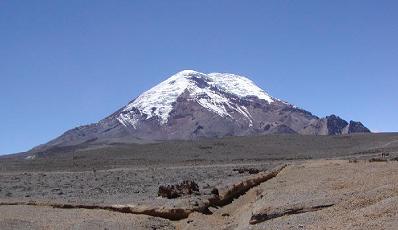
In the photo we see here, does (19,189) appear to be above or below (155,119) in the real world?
below

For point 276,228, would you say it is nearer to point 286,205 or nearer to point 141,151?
point 286,205

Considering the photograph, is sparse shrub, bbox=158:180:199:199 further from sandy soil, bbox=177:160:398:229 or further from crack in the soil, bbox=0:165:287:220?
sandy soil, bbox=177:160:398:229

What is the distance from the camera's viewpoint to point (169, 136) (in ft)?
471

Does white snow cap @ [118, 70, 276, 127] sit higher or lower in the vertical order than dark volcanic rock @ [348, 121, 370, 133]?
higher

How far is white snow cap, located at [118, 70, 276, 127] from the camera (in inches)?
6329

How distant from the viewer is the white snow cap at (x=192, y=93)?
161 meters

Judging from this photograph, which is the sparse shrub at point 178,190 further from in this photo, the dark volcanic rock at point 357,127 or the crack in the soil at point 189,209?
the dark volcanic rock at point 357,127

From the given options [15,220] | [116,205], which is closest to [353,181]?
[116,205]

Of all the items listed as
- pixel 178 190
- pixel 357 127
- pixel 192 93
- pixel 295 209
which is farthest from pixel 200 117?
pixel 295 209

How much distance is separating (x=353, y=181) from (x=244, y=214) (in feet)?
9.86

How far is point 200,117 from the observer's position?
5906 inches

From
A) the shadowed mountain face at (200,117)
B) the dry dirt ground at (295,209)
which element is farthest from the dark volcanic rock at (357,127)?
the dry dirt ground at (295,209)

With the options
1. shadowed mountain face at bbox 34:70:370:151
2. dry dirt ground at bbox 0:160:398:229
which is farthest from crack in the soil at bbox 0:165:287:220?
shadowed mountain face at bbox 34:70:370:151

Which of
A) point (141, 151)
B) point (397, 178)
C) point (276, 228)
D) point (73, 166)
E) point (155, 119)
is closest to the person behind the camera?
point (276, 228)
